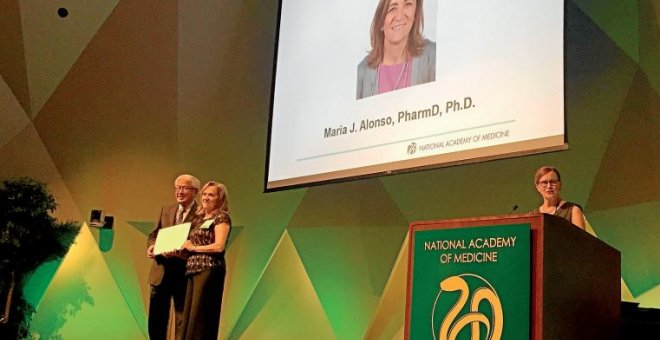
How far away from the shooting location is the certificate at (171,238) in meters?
3.64

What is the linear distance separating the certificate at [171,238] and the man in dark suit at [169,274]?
15 cm

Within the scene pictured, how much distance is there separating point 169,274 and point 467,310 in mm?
2705

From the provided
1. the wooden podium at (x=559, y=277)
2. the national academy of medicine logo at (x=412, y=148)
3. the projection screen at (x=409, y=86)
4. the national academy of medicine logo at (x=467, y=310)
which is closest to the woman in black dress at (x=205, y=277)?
the projection screen at (x=409, y=86)

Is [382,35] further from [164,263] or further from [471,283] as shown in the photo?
[471,283]

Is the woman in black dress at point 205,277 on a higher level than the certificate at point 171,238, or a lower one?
lower

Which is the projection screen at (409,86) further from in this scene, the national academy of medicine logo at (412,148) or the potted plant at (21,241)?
the potted plant at (21,241)

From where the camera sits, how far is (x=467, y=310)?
5.16 feet

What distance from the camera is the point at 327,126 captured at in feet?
13.8

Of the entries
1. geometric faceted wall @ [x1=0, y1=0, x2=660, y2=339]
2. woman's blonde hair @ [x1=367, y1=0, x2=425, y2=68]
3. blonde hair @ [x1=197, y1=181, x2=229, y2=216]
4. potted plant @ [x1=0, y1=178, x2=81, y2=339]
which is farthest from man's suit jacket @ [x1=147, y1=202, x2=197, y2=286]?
potted plant @ [x1=0, y1=178, x2=81, y2=339]

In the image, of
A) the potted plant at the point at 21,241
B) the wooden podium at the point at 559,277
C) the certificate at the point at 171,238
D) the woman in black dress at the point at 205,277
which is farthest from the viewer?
the potted plant at the point at 21,241

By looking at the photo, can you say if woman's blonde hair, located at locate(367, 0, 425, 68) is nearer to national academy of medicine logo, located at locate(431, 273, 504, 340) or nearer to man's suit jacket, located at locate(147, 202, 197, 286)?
man's suit jacket, located at locate(147, 202, 197, 286)

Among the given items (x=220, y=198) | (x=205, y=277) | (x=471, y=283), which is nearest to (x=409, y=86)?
(x=220, y=198)

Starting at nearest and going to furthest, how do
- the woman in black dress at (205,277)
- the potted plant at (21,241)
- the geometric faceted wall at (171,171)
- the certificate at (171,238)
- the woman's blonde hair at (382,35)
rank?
the woman in black dress at (205,277), the certificate at (171,238), the woman's blonde hair at (382,35), the geometric faceted wall at (171,171), the potted plant at (21,241)

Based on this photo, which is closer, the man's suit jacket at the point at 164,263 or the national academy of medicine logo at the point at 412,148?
the national academy of medicine logo at the point at 412,148
